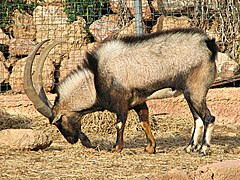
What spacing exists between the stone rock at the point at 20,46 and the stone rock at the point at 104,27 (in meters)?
→ 1.20

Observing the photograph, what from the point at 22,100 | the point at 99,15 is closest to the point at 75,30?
the point at 99,15

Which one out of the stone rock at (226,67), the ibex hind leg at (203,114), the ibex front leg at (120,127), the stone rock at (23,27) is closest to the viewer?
the ibex hind leg at (203,114)

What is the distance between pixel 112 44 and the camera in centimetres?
938

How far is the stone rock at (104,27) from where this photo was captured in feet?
42.6

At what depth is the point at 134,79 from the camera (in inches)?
360

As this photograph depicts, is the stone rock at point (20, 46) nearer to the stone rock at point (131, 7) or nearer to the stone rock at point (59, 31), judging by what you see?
the stone rock at point (59, 31)

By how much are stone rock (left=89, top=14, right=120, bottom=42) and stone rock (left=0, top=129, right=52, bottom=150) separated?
163 inches

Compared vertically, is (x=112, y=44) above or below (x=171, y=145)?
above

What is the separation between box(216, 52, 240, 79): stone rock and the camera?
12.7m

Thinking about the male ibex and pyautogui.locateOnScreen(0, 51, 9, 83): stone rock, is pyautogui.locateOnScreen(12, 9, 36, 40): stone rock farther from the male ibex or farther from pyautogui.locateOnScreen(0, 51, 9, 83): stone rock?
the male ibex

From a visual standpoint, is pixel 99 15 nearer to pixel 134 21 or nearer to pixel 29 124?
pixel 134 21

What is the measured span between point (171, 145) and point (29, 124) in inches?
117

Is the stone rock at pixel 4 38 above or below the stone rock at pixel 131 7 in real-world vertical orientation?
below

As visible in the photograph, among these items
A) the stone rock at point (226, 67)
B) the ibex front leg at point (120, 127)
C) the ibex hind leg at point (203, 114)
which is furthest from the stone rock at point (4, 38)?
the ibex hind leg at point (203, 114)
